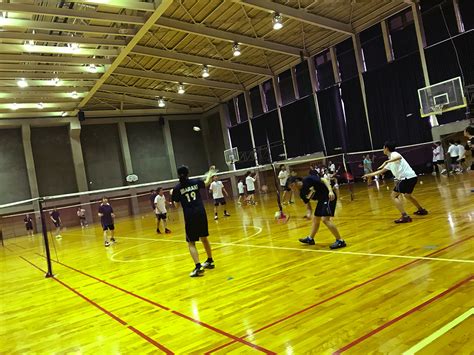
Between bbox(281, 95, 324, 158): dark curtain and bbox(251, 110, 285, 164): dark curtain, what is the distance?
2.44 ft

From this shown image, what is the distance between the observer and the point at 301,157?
1062 inches

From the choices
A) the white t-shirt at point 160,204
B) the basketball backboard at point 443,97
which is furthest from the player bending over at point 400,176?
the basketball backboard at point 443,97

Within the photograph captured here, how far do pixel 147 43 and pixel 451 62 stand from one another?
53.9ft

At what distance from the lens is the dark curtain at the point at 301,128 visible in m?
26.7

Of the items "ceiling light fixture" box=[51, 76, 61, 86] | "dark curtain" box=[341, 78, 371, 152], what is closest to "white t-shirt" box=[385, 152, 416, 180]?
"dark curtain" box=[341, 78, 371, 152]

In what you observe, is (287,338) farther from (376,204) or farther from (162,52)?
(162,52)

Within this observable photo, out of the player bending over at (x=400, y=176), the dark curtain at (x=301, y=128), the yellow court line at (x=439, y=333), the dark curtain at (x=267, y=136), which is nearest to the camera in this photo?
the yellow court line at (x=439, y=333)

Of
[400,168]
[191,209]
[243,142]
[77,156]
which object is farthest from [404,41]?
[77,156]

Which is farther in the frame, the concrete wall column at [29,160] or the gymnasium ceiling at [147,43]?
the concrete wall column at [29,160]

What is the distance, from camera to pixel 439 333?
3.19m

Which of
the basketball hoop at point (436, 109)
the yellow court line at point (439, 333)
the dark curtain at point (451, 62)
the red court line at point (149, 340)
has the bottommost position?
the yellow court line at point (439, 333)

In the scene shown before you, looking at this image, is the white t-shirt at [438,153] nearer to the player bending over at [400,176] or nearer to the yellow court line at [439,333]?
the player bending over at [400,176]

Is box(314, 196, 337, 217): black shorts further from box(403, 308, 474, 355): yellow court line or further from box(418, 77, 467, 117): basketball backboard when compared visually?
box(418, 77, 467, 117): basketball backboard

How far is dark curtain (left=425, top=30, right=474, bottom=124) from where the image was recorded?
60.2ft
